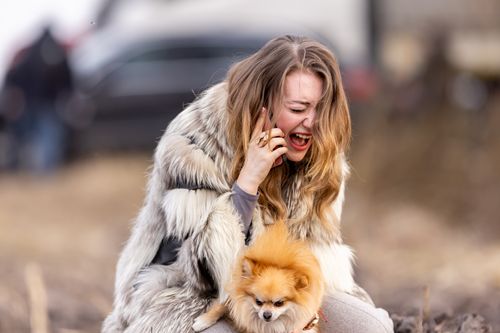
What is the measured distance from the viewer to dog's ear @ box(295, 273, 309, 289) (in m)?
3.60

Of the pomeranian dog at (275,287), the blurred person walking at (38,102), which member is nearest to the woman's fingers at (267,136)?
the pomeranian dog at (275,287)

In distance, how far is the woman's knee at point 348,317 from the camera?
396 cm

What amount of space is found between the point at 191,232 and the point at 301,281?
1.51 ft

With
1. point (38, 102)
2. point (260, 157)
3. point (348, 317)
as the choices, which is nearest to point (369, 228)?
point (38, 102)

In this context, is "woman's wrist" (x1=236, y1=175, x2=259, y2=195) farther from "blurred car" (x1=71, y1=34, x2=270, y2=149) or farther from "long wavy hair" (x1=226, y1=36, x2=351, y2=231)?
"blurred car" (x1=71, y1=34, x2=270, y2=149)

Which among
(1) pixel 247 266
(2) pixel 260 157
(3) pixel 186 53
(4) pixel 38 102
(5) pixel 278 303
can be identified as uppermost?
(2) pixel 260 157

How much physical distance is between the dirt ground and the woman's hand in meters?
1.90

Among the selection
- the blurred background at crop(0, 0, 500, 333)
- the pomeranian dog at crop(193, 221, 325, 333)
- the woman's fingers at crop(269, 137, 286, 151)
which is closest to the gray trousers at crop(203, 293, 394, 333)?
the pomeranian dog at crop(193, 221, 325, 333)

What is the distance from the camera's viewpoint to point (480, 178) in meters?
14.6

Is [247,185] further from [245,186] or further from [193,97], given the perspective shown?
[193,97]

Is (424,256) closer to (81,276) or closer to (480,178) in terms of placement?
(81,276)

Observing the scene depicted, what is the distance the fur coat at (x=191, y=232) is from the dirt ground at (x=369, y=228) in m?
1.62

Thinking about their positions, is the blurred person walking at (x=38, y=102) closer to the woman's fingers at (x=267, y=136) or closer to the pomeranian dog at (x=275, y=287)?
the woman's fingers at (x=267, y=136)

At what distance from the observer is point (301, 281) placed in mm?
3609
